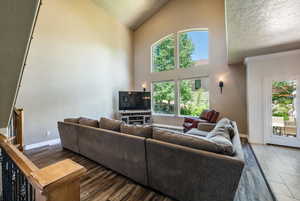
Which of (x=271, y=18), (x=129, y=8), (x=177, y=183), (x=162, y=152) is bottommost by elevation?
(x=177, y=183)

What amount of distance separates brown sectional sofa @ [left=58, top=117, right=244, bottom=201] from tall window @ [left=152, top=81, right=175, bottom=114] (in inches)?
165

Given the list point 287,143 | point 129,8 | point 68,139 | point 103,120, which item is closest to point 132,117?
point 68,139

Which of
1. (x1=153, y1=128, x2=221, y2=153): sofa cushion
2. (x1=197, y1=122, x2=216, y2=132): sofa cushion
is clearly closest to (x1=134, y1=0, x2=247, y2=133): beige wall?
(x1=197, y1=122, x2=216, y2=132): sofa cushion

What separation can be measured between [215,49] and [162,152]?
189 inches

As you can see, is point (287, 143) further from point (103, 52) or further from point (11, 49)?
point (103, 52)

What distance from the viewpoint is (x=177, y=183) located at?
5.49 feet

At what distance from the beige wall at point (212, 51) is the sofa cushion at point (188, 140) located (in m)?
3.92

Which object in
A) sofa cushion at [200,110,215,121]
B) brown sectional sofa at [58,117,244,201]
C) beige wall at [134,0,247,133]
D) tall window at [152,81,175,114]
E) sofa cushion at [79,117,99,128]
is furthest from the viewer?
tall window at [152,81,175,114]

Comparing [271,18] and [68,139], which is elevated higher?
[271,18]

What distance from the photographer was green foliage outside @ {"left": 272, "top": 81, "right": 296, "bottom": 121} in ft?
11.5

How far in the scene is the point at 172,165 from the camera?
1.69 meters

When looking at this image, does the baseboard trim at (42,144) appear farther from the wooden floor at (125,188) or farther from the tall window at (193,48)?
the tall window at (193,48)

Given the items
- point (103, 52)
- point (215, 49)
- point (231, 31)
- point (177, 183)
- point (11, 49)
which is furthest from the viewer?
point (103, 52)

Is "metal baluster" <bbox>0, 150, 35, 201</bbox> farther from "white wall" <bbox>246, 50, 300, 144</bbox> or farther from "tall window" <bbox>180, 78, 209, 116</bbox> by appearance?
"tall window" <bbox>180, 78, 209, 116</bbox>
